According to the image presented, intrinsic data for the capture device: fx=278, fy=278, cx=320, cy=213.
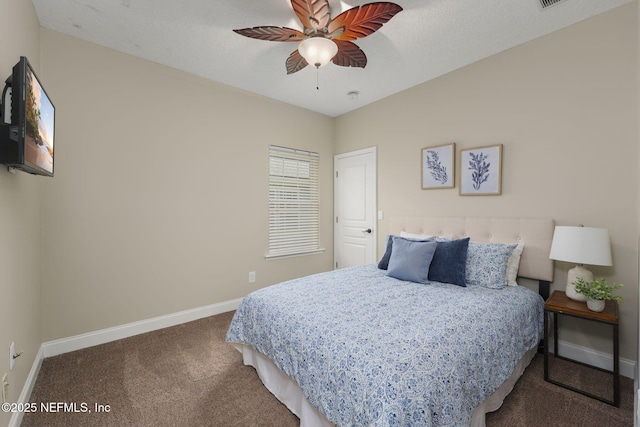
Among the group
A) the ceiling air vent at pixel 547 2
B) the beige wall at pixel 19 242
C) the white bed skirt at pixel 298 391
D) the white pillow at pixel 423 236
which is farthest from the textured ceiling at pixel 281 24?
the white bed skirt at pixel 298 391

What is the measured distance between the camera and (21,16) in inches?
69.8

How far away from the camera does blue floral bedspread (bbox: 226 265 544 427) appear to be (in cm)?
119

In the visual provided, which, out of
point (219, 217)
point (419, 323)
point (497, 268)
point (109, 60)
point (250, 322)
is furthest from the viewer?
point (219, 217)

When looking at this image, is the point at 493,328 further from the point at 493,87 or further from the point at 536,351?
the point at 493,87

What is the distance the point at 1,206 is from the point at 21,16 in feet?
4.25

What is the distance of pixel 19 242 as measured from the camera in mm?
1745

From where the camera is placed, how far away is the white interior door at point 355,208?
3.95m

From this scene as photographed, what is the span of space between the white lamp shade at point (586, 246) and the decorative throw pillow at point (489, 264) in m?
0.39

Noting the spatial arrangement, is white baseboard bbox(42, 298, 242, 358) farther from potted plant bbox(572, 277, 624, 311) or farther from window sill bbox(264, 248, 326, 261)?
potted plant bbox(572, 277, 624, 311)

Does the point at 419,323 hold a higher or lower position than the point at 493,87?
lower

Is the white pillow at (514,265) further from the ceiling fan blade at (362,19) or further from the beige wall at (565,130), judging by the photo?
the ceiling fan blade at (362,19)

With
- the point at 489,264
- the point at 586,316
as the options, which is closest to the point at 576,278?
the point at 586,316

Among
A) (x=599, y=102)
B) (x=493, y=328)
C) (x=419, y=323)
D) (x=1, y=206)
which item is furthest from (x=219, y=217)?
(x=599, y=102)

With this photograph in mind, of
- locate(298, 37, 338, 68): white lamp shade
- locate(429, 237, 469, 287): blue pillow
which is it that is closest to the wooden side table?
locate(429, 237, 469, 287): blue pillow
